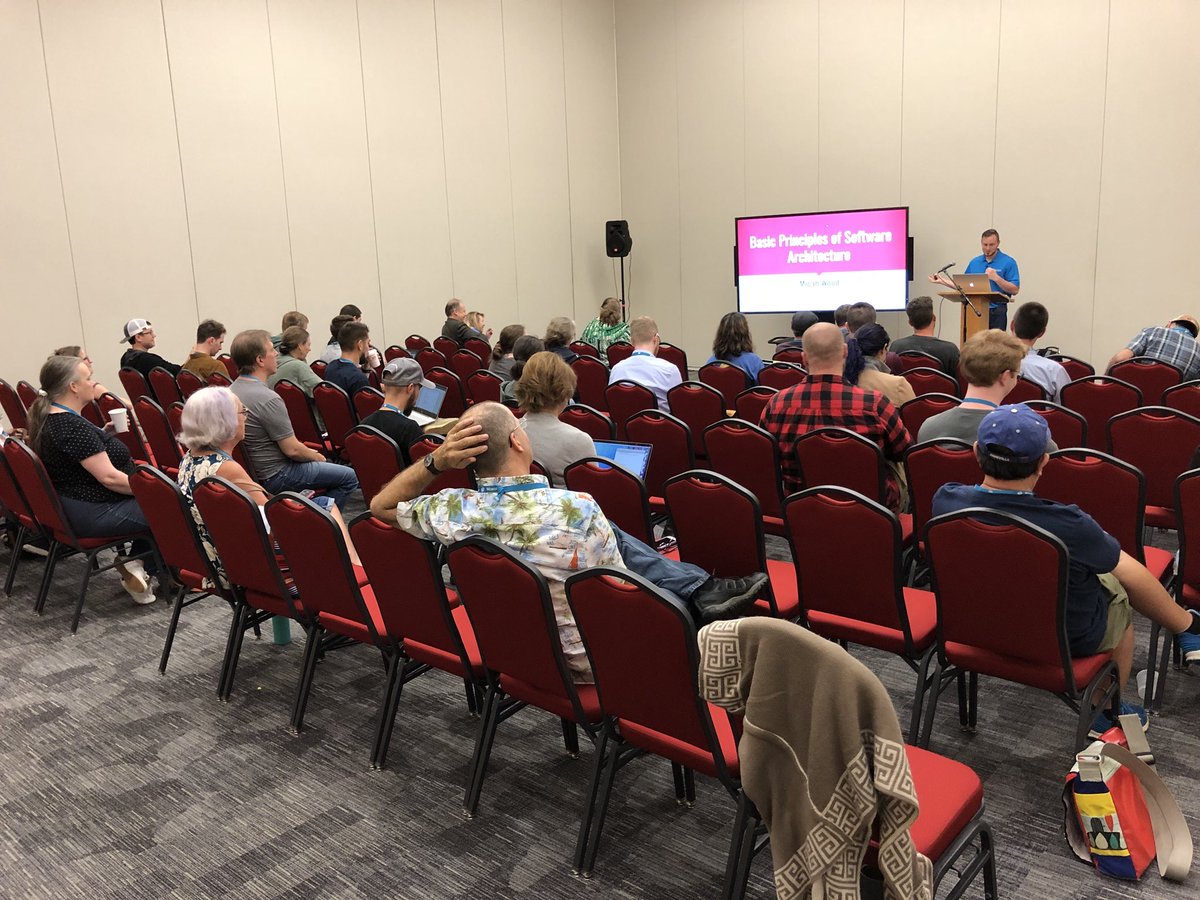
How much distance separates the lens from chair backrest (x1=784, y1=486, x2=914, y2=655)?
304 centimetres

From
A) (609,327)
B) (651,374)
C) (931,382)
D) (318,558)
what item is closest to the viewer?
(318,558)

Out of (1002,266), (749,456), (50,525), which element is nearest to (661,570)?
(749,456)

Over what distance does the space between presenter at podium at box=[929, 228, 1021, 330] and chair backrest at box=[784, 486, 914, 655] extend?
27.4 ft

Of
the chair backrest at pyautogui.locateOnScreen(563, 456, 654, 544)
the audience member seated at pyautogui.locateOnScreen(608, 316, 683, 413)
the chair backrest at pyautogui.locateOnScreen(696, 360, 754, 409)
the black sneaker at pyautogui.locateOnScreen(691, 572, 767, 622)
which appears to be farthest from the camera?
the chair backrest at pyautogui.locateOnScreen(696, 360, 754, 409)

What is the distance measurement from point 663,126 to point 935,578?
13.2 meters

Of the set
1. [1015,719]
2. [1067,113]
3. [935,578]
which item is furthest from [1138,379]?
[1067,113]

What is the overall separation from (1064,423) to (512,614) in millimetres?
3279

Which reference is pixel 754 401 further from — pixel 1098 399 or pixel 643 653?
pixel 643 653

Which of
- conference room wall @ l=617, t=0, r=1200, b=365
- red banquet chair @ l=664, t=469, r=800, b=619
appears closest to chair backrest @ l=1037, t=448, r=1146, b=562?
red banquet chair @ l=664, t=469, r=800, b=619

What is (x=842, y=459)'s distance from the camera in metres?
4.28

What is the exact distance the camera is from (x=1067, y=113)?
11.1 m

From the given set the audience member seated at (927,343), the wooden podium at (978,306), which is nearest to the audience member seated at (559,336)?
the audience member seated at (927,343)

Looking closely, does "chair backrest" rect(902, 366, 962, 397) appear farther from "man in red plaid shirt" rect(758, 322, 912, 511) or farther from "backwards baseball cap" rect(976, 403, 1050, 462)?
"backwards baseball cap" rect(976, 403, 1050, 462)

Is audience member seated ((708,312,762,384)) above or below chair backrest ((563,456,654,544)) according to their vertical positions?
above
